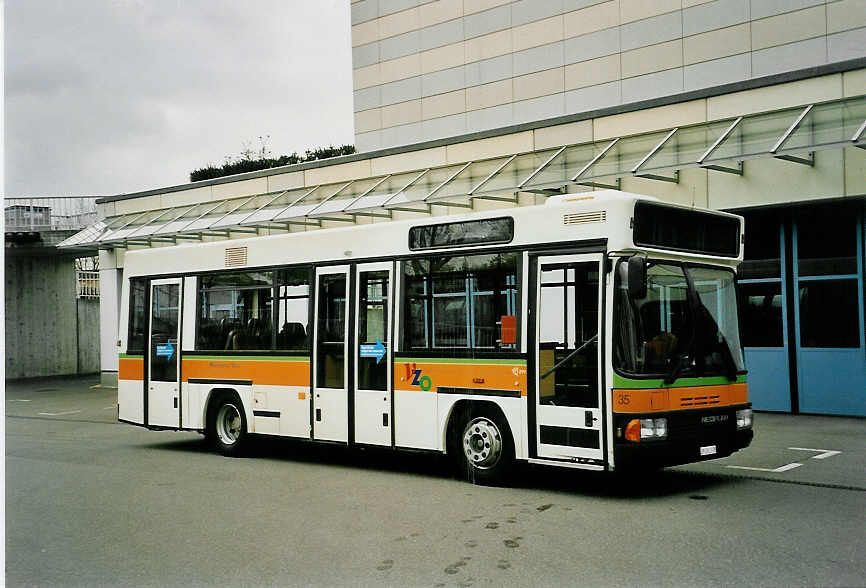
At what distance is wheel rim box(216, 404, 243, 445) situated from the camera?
1345 centimetres

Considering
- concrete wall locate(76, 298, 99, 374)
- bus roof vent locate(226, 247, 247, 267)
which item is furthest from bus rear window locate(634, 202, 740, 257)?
concrete wall locate(76, 298, 99, 374)

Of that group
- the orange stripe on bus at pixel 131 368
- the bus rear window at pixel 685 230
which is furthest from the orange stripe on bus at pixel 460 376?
the orange stripe on bus at pixel 131 368

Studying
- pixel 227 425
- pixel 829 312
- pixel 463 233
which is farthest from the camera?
pixel 829 312

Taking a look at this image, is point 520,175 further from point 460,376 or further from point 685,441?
point 685,441

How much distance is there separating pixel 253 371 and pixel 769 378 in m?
10.4

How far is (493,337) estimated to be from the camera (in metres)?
10.2

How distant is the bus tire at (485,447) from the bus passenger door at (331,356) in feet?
6.30

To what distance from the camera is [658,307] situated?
9.23 metres

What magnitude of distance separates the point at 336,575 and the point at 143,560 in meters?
1.64

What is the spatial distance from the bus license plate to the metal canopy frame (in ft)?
24.0

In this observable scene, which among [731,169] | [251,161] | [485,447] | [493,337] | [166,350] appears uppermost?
[251,161]

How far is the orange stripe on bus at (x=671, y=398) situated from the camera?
29.2 ft

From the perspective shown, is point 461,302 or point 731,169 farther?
point 731,169

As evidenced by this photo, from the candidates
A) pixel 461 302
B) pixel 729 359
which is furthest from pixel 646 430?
pixel 461 302
